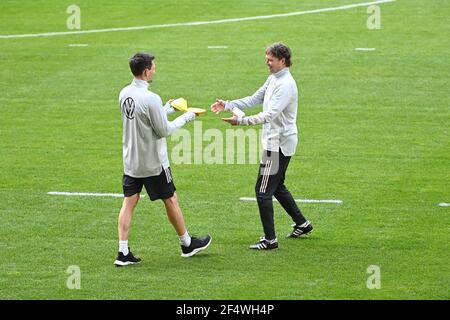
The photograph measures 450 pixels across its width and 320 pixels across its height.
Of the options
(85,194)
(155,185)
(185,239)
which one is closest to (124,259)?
(185,239)

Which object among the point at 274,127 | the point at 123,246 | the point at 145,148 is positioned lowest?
the point at 123,246

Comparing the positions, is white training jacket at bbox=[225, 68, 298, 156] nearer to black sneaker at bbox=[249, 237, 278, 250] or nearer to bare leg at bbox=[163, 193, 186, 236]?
black sneaker at bbox=[249, 237, 278, 250]

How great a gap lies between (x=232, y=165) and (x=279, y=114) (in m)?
4.24

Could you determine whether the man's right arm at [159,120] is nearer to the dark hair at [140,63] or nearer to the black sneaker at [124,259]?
the dark hair at [140,63]

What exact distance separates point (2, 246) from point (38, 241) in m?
0.44

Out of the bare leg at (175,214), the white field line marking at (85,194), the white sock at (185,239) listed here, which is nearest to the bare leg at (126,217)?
the bare leg at (175,214)

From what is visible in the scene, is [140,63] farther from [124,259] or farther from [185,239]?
[124,259]

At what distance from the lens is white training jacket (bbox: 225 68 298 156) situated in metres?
Answer: 12.2

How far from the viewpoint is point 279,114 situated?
40.5ft

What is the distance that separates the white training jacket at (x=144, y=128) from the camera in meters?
11.7

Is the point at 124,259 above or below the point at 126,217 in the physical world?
below

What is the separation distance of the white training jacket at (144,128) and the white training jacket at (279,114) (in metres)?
0.88

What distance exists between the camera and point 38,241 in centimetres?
1277

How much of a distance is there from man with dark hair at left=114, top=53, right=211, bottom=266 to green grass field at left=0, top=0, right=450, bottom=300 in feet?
1.05
